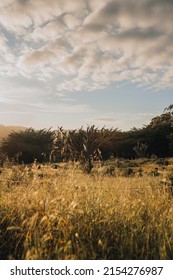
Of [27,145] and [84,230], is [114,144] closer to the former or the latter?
[27,145]

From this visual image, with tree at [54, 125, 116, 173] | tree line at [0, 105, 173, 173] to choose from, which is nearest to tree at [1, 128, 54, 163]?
tree line at [0, 105, 173, 173]

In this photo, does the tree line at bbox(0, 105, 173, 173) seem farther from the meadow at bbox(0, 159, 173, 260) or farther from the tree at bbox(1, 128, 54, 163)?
the meadow at bbox(0, 159, 173, 260)

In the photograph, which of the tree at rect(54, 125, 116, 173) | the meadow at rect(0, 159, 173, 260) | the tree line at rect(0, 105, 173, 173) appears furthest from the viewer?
the tree line at rect(0, 105, 173, 173)

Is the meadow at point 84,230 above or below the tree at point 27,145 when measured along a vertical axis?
below

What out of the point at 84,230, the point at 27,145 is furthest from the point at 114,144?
the point at 84,230

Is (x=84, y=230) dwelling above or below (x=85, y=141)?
below

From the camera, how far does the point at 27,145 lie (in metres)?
23.8

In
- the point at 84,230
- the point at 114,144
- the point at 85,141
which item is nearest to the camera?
the point at 84,230

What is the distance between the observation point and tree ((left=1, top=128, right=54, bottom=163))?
2333cm

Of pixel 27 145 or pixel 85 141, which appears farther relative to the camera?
pixel 27 145

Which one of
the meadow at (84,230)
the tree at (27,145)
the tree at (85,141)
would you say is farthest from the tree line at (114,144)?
the meadow at (84,230)

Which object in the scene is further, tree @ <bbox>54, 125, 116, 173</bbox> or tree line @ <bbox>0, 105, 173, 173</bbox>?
tree line @ <bbox>0, 105, 173, 173</bbox>

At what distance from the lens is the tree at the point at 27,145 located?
23.3 metres

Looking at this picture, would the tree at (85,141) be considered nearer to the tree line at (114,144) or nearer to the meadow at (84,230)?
the tree line at (114,144)
